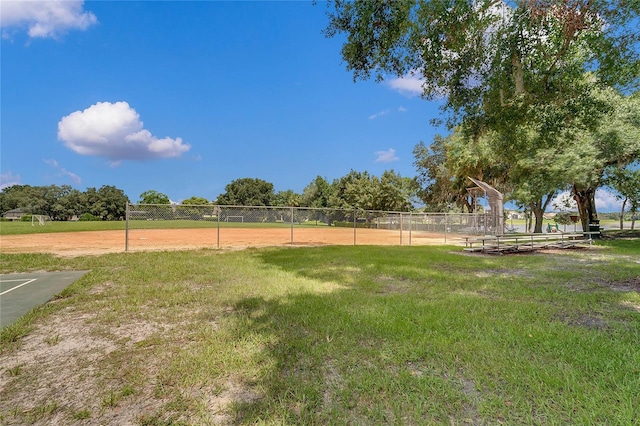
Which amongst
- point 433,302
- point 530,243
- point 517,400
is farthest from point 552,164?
point 517,400

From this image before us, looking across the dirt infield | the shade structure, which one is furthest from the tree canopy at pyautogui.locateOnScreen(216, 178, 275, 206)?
the shade structure

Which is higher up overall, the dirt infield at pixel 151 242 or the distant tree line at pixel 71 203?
the distant tree line at pixel 71 203

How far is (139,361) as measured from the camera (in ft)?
9.57

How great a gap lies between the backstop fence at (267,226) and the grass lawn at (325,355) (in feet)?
27.9

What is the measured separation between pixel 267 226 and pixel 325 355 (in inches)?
764

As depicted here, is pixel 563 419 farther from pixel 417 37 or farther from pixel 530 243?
pixel 530 243

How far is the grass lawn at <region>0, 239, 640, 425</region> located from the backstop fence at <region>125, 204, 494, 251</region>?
8494 millimetres

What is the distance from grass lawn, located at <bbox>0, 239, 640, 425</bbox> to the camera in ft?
7.15

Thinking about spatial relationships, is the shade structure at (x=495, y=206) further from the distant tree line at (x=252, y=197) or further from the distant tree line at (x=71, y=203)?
the distant tree line at (x=71, y=203)

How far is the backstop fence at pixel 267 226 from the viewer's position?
14.1 metres

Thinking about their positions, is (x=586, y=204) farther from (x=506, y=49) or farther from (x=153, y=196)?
(x=153, y=196)

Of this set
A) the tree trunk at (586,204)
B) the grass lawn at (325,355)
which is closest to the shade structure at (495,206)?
the tree trunk at (586,204)

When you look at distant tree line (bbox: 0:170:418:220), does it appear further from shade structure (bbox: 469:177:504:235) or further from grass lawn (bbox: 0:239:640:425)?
grass lawn (bbox: 0:239:640:425)

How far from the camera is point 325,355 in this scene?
3.02 meters
